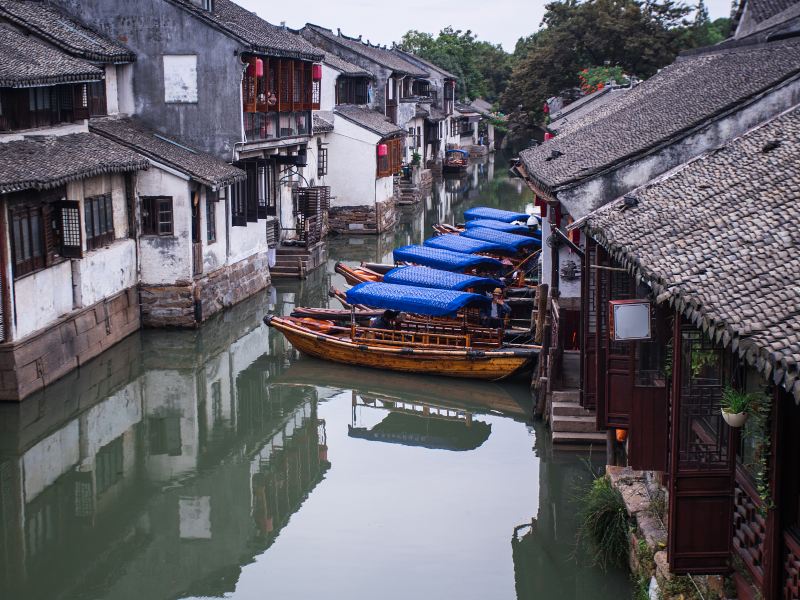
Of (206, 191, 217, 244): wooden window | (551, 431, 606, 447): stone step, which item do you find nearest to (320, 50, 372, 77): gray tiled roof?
(206, 191, 217, 244): wooden window

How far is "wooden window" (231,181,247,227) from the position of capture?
26.7 meters

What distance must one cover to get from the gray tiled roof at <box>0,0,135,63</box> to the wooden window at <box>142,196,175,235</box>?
3.35m

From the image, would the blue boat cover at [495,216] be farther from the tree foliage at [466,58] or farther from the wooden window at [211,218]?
the tree foliage at [466,58]

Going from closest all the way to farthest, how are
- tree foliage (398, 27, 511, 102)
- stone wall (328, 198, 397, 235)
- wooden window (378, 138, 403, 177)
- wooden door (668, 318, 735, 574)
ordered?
wooden door (668, 318, 735, 574) < stone wall (328, 198, 397, 235) < wooden window (378, 138, 403, 177) < tree foliage (398, 27, 511, 102)

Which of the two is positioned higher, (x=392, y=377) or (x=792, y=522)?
(x=792, y=522)

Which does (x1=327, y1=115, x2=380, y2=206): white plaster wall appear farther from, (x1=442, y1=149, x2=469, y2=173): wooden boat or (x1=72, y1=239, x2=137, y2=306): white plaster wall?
(x1=442, y1=149, x2=469, y2=173): wooden boat

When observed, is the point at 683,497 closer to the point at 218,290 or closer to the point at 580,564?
the point at 580,564

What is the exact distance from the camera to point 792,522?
755 cm

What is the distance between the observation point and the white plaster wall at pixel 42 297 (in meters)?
17.7

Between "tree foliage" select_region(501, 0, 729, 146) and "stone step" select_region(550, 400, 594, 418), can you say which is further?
"tree foliage" select_region(501, 0, 729, 146)

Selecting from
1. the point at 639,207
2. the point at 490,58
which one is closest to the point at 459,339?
the point at 639,207

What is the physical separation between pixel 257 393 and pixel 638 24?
116 ft

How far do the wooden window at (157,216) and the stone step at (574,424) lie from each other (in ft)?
36.4

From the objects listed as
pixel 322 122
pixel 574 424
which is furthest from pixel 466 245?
pixel 322 122
